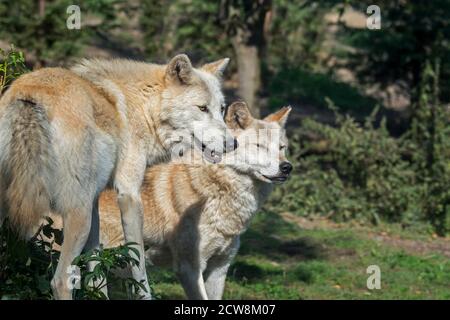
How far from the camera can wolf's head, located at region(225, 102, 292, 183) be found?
26.1 ft

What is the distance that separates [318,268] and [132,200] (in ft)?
14.5

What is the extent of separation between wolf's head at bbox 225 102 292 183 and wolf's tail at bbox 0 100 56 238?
121 inches

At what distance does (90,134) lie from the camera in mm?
5242

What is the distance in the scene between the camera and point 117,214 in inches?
291

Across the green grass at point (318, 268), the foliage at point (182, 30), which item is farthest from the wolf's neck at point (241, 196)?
the foliage at point (182, 30)

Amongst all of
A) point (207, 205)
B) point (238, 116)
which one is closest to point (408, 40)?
point (238, 116)

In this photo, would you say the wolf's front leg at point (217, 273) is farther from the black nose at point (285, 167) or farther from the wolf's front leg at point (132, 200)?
the wolf's front leg at point (132, 200)

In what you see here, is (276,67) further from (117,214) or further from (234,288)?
(117,214)

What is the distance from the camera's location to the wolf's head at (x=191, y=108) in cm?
616

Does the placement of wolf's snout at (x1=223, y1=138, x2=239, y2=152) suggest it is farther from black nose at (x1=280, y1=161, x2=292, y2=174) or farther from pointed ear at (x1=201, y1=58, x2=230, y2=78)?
black nose at (x1=280, y1=161, x2=292, y2=174)

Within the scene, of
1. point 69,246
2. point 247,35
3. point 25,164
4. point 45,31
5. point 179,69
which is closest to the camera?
point 25,164

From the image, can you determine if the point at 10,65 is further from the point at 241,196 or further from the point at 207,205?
the point at 241,196
